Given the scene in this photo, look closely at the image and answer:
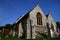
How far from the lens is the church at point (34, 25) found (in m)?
42.1

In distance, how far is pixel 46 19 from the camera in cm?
4606

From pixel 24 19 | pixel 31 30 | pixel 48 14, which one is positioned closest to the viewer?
pixel 31 30

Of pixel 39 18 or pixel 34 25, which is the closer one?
pixel 34 25

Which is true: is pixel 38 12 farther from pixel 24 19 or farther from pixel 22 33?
pixel 22 33

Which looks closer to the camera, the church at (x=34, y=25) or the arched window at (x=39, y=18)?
the church at (x=34, y=25)

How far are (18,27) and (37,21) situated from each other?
604cm

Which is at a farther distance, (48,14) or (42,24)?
(48,14)

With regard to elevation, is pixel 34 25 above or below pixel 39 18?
below

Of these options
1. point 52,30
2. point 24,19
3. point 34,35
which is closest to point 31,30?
point 34,35

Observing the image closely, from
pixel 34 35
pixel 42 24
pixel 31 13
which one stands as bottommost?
pixel 34 35

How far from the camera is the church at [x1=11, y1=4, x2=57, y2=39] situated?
42.1 metres

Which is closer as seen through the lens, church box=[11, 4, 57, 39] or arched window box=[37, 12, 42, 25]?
church box=[11, 4, 57, 39]

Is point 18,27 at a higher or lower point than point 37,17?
lower

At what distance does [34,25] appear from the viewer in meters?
43.0
